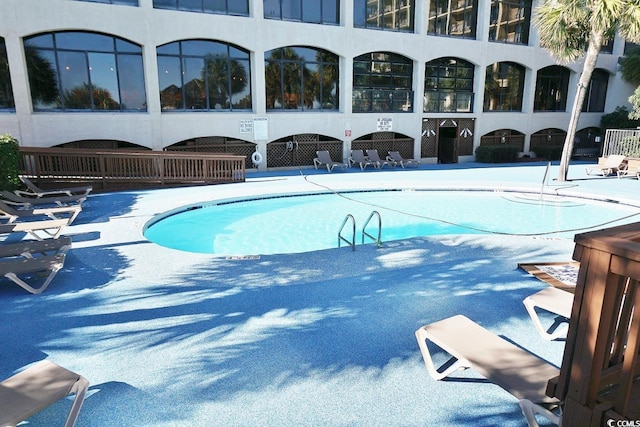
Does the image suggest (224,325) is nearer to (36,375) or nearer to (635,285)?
(36,375)

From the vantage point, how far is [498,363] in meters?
3.16

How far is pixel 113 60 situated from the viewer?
49.1ft

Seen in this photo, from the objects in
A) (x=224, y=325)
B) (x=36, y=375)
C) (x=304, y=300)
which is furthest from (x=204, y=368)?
(x=304, y=300)

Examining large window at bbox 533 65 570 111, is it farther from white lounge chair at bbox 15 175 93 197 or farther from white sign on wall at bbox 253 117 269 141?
white lounge chair at bbox 15 175 93 197

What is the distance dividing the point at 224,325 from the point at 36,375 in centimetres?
179

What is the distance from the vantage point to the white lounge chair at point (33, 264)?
5160mm

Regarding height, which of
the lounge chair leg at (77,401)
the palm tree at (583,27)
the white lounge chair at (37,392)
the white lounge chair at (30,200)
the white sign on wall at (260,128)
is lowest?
the lounge chair leg at (77,401)

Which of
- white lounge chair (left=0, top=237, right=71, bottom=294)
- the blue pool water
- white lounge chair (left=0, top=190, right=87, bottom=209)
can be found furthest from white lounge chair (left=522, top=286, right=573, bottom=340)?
white lounge chair (left=0, top=190, right=87, bottom=209)

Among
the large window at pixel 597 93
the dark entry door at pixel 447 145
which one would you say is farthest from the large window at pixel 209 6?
the large window at pixel 597 93

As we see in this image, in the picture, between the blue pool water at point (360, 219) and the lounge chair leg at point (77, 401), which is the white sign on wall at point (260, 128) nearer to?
the blue pool water at point (360, 219)

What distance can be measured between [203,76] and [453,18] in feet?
41.4

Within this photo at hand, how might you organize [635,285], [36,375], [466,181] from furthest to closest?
[466,181] < [36,375] < [635,285]

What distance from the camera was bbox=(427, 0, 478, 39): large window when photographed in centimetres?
2006

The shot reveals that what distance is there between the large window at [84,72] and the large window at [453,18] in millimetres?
13516
